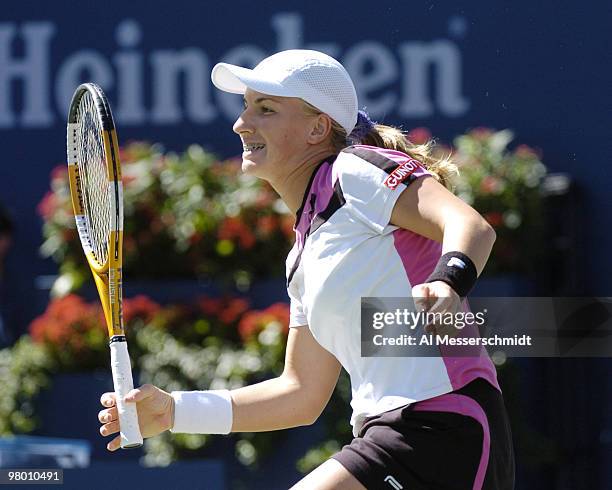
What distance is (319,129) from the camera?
2812 mm

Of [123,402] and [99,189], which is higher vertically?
[99,189]

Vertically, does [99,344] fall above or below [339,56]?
below

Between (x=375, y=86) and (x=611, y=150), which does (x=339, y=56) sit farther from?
(x=611, y=150)

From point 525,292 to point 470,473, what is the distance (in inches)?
118

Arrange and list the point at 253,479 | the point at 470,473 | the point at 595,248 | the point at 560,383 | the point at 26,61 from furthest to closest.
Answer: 1. the point at 26,61
2. the point at 595,248
3. the point at 560,383
4. the point at 253,479
5. the point at 470,473

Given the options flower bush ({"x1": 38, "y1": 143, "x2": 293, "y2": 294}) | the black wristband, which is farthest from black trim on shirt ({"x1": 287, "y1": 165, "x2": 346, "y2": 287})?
flower bush ({"x1": 38, "y1": 143, "x2": 293, "y2": 294})

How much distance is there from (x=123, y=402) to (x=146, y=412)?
11 cm

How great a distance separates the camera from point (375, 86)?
6180 millimetres

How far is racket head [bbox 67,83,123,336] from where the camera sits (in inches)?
111

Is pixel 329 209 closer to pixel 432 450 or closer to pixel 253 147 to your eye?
pixel 253 147

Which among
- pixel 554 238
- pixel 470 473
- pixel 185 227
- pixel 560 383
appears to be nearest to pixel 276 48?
pixel 185 227

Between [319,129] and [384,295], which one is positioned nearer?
[384,295]

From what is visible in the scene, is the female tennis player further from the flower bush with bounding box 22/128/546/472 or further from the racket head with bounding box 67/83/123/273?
the flower bush with bounding box 22/128/546/472

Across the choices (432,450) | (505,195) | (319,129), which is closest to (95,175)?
(319,129)
